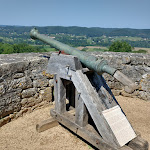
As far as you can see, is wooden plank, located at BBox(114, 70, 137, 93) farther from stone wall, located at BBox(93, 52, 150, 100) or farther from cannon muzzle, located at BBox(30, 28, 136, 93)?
stone wall, located at BBox(93, 52, 150, 100)

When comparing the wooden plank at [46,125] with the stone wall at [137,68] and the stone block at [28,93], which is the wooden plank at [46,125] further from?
the stone wall at [137,68]

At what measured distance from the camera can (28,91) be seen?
15.2ft

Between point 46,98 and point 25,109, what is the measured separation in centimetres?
73

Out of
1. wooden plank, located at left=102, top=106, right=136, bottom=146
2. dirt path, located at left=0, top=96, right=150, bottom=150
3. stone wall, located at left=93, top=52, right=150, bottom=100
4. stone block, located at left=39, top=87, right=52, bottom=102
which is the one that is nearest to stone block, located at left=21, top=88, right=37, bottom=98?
stone block, located at left=39, top=87, right=52, bottom=102

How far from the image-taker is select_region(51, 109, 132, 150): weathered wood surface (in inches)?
115

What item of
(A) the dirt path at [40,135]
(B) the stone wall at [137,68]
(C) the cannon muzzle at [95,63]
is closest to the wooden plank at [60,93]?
(A) the dirt path at [40,135]

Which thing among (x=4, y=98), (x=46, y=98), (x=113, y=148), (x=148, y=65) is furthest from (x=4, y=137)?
(x=148, y=65)

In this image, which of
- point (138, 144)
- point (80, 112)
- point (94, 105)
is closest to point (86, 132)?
point (80, 112)

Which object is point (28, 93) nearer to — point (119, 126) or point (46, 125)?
point (46, 125)

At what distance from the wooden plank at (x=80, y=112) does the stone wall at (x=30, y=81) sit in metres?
1.87

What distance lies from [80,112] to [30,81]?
6.53 ft

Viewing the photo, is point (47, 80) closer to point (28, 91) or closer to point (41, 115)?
point (28, 91)

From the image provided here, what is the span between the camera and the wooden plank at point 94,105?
111 inches

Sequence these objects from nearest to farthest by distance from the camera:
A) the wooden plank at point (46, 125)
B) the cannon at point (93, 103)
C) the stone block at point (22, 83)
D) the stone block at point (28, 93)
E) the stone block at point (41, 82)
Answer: the cannon at point (93, 103) → the wooden plank at point (46, 125) → the stone block at point (22, 83) → the stone block at point (28, 93) → the stone block at point (41, 82)
